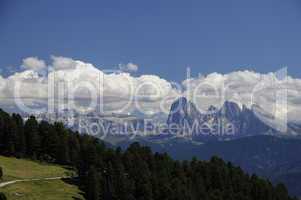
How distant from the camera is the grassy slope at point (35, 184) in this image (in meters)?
89.5

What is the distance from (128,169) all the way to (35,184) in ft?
109

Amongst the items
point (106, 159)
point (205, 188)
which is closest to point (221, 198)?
point (205, 188)

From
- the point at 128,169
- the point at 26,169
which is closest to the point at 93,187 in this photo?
the point at 26,169

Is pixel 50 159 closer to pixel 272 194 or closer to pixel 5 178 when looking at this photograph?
pixel 5 178

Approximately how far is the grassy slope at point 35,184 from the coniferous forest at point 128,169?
196 inches

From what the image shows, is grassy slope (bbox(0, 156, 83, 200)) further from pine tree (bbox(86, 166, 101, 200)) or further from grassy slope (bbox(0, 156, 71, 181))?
pine tree (bbox(86, 166, 101, 200))

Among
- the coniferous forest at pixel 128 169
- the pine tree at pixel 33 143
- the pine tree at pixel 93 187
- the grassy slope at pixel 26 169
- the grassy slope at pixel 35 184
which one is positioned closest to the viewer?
the grassy slope at pixel 35 184

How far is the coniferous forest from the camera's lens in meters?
115

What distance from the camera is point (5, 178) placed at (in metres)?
→ 101

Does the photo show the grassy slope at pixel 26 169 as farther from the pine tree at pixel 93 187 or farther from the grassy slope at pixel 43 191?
the pine tree at pixel 93 187

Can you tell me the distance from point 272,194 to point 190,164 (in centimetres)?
2542

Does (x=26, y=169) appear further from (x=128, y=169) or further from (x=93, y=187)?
(x=128, y=169)

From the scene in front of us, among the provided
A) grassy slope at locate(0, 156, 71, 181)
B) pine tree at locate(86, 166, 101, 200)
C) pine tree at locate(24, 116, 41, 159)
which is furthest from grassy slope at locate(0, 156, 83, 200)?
pine tree at locate(24, 116, 41, 159)

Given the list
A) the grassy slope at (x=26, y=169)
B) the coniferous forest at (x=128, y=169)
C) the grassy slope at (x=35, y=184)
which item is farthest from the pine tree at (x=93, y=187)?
the grassy slope at (x=26, y=169)
